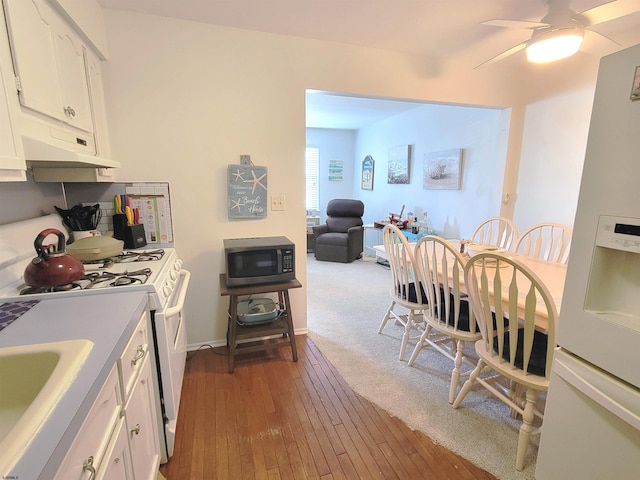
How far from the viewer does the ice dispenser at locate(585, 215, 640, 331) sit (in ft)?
2.82

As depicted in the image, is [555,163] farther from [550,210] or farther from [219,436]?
[219,436]

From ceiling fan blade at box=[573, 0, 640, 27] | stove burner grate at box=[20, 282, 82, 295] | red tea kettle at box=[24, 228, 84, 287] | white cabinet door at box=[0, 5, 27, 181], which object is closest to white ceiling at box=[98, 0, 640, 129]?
ceiling fan blade at box=[573, 0, 640, 27]

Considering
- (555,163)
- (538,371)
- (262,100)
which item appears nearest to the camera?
(538,371)

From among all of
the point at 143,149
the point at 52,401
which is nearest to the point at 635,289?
the point at 52,401

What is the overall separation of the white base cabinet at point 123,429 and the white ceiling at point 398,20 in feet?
6.20

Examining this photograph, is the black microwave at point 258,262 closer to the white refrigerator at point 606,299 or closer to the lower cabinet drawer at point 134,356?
the lower cabinet drawer at point 134,356

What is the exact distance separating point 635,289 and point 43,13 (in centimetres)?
234

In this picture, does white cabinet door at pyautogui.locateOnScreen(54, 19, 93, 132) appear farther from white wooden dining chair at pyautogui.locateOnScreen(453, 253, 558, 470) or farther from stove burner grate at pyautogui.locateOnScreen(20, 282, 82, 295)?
white wooden dining chair at pyautogui.locateOnScreen(453, 253, 558, 470)

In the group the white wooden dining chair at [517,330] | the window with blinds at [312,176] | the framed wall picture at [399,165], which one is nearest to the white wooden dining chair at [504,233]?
the white wooden dining chair at [517,330]

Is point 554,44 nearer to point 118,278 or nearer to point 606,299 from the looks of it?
point 606,299

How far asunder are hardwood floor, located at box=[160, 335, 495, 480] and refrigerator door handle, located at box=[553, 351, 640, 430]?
29.1 inches

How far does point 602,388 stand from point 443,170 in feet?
11.6

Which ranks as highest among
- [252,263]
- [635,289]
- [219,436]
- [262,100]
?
[262,100]

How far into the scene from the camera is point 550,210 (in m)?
2.87
